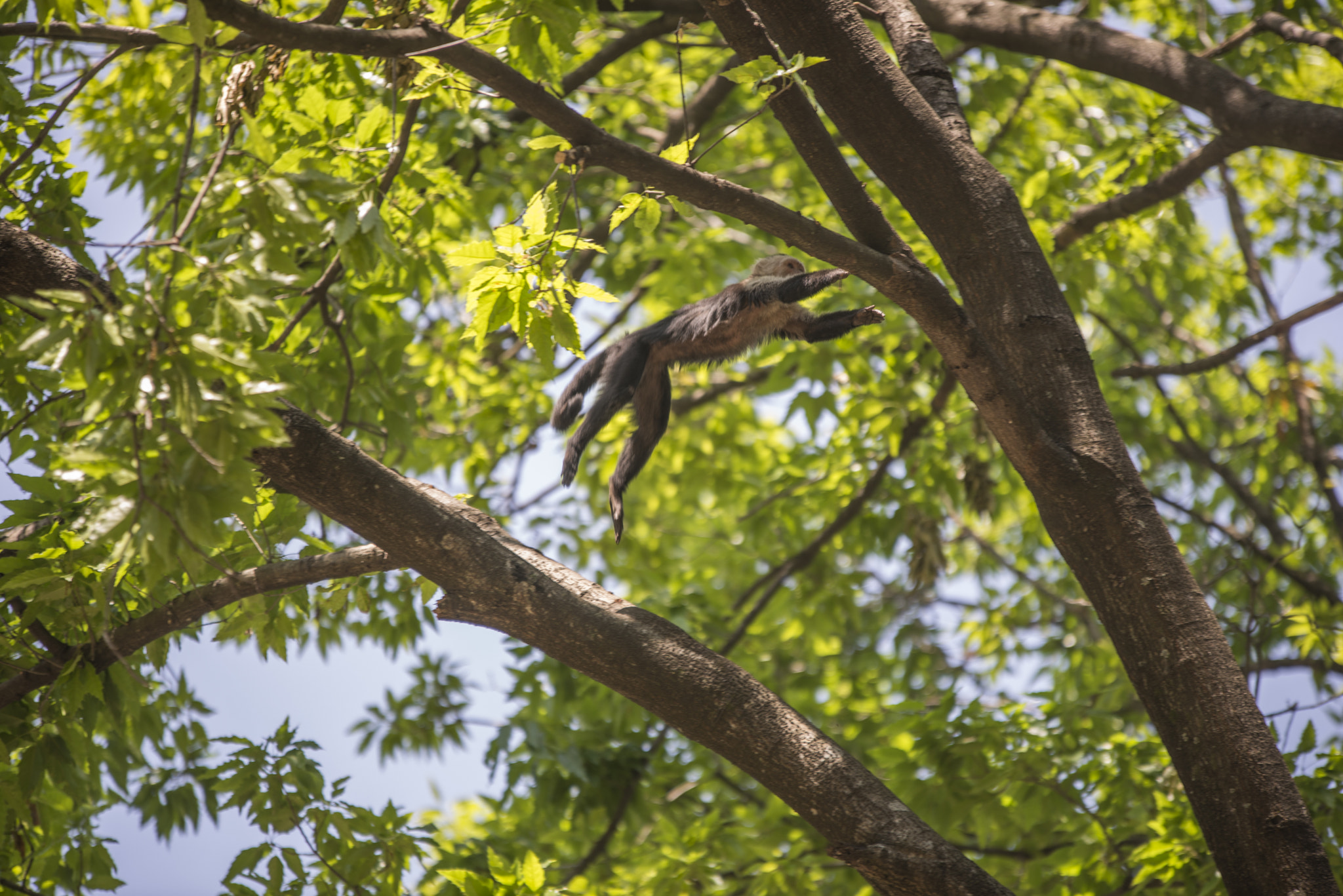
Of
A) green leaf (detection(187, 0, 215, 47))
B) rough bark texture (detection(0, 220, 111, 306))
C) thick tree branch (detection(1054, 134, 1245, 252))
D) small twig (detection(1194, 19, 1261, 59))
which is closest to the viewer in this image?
green leaf (detection(187, 0, 215, 47))

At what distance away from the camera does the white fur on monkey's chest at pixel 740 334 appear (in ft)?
9.00

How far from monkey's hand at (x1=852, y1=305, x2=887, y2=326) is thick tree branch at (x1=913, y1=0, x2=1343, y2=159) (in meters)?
1.58

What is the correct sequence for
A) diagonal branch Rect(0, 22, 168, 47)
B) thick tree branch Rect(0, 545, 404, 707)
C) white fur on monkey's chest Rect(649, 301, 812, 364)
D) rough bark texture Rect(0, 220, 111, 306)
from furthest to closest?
1. white fur on monkey's chest Rect(649, 301, 812, 364)
2. thick tree branch Rect(0, 545, 404, 707)
3. rough bark texture Rect(0, 220, 111, 306)
4. diagonal branch Rect(0, 22, 168, 47)

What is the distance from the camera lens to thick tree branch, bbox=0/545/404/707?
235 centimetres

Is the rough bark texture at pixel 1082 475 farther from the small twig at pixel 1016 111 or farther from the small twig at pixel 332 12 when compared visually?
the small twig at pixel 1016 111

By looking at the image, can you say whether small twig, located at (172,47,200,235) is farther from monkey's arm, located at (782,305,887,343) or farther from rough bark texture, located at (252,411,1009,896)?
monkey's arm, located at (782,305,887,343)

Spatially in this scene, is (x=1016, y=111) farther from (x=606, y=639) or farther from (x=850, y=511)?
(x=606, y=639)

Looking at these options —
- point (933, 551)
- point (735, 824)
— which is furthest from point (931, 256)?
point (735, 824)

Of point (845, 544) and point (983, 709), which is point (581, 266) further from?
point (983, 709)

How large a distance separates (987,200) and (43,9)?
230 centimetres

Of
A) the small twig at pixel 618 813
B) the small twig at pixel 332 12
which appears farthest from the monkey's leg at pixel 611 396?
the small twig at pixel 618 813

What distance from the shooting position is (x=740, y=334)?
9.22ft

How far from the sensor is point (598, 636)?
2.31 meters

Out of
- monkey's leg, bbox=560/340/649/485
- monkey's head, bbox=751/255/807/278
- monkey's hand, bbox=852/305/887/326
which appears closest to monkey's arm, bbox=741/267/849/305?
monkey's hand, bbox=852/305/887/326
